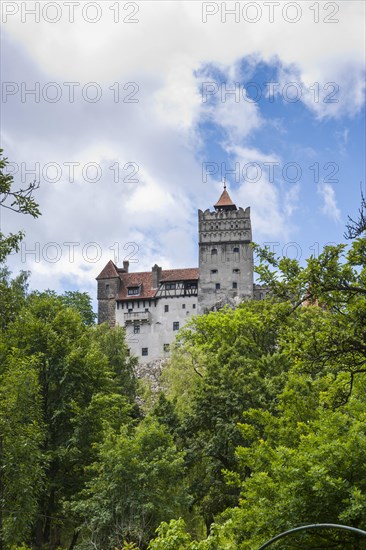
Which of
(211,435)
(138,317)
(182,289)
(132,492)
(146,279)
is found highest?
(146,279)

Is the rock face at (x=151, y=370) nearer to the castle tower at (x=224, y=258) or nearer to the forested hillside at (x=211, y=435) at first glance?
the castle tower at (x=224, y=258)

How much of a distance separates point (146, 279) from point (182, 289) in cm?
627

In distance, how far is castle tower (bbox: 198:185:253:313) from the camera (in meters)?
87.3

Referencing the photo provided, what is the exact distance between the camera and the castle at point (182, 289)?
87.2 meters

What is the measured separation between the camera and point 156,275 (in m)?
92.5

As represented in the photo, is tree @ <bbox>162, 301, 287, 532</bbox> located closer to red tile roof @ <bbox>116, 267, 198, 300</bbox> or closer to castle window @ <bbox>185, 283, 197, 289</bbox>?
castle window @ <bbox>185, 283, 197, 289</bbox>

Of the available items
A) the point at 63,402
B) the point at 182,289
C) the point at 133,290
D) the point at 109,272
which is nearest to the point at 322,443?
the point at 63,402

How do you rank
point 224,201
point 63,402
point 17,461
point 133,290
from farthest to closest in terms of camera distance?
1. point 224,201
2. point 133,290
3. point 63,402
4. point 17,461

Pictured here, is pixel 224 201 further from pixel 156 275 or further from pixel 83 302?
pixel 83 302

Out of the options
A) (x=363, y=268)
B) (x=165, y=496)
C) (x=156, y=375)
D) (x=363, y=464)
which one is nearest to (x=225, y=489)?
(x=165, y=496)

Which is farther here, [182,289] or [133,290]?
[133,290]

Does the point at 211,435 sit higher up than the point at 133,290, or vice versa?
the point at 133,290

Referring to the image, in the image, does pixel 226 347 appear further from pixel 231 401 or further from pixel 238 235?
pixel 238 235

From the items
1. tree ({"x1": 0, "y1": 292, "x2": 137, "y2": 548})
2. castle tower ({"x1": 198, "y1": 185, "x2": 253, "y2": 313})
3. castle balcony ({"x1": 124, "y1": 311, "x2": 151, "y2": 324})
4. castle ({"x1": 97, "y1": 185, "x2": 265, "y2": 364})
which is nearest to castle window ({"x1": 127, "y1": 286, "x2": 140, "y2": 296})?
castle ({"x1": 97, "y1": 185, "x2": 265, "y2": 364})
